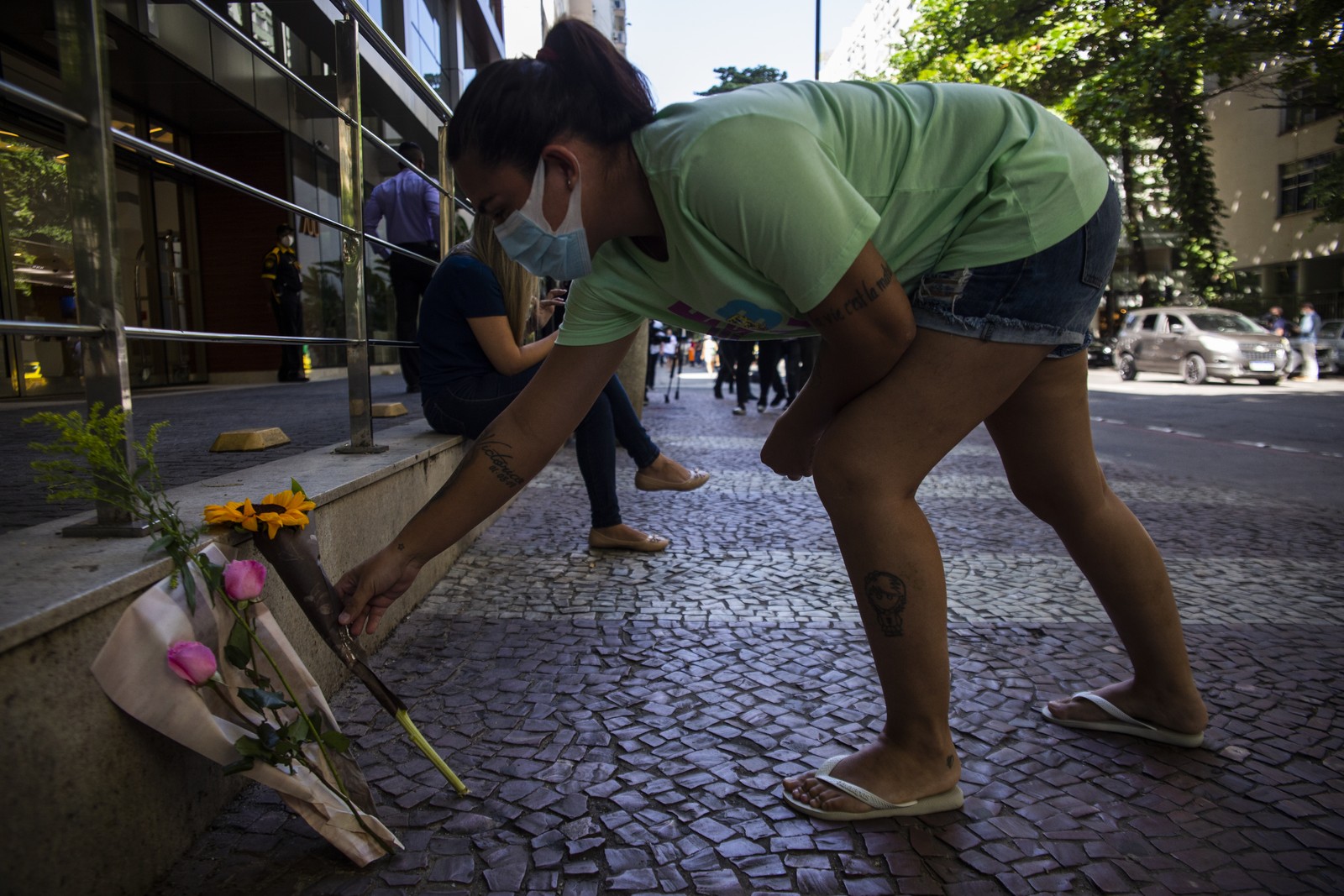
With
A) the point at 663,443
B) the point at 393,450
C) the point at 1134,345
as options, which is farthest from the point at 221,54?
the point at 1134,345

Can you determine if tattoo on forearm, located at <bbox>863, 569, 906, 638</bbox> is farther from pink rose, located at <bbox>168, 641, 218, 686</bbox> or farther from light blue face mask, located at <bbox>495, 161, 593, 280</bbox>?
pink rose, located at <bbox>168, 641, 218, 686</bbox>

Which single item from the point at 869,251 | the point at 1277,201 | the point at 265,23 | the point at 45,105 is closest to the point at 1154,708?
the point at 869,251

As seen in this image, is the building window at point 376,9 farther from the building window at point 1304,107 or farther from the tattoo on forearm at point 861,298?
the building window at point 1304,107

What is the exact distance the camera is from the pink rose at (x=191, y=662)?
1.32 meters

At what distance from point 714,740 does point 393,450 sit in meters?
1.77

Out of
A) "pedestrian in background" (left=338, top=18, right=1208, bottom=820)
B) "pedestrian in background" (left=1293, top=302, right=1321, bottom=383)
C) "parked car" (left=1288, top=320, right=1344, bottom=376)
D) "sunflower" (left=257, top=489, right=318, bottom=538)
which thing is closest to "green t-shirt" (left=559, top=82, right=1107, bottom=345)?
"pedestrian in background" (left=338, top=18, right=1208, bottom=820)

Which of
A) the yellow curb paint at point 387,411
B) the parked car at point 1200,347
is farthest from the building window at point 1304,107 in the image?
the yellow curb paint at point 387,411

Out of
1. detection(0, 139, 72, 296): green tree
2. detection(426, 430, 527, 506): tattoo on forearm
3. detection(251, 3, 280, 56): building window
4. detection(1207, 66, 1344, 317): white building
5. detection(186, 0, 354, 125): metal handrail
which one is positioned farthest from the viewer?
detection(1207, 66, 1344, 317): white building

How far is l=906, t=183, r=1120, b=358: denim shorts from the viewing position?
62.5 inches


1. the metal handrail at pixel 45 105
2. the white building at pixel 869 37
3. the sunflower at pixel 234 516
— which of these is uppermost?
the white building at pixel 869 37

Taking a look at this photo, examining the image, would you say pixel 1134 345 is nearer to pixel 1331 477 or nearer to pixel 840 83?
pixel 1331 477

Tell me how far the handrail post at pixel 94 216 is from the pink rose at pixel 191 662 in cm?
46

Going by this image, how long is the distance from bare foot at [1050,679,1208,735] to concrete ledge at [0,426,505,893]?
181 centimetres

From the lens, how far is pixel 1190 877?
1.49 meters
